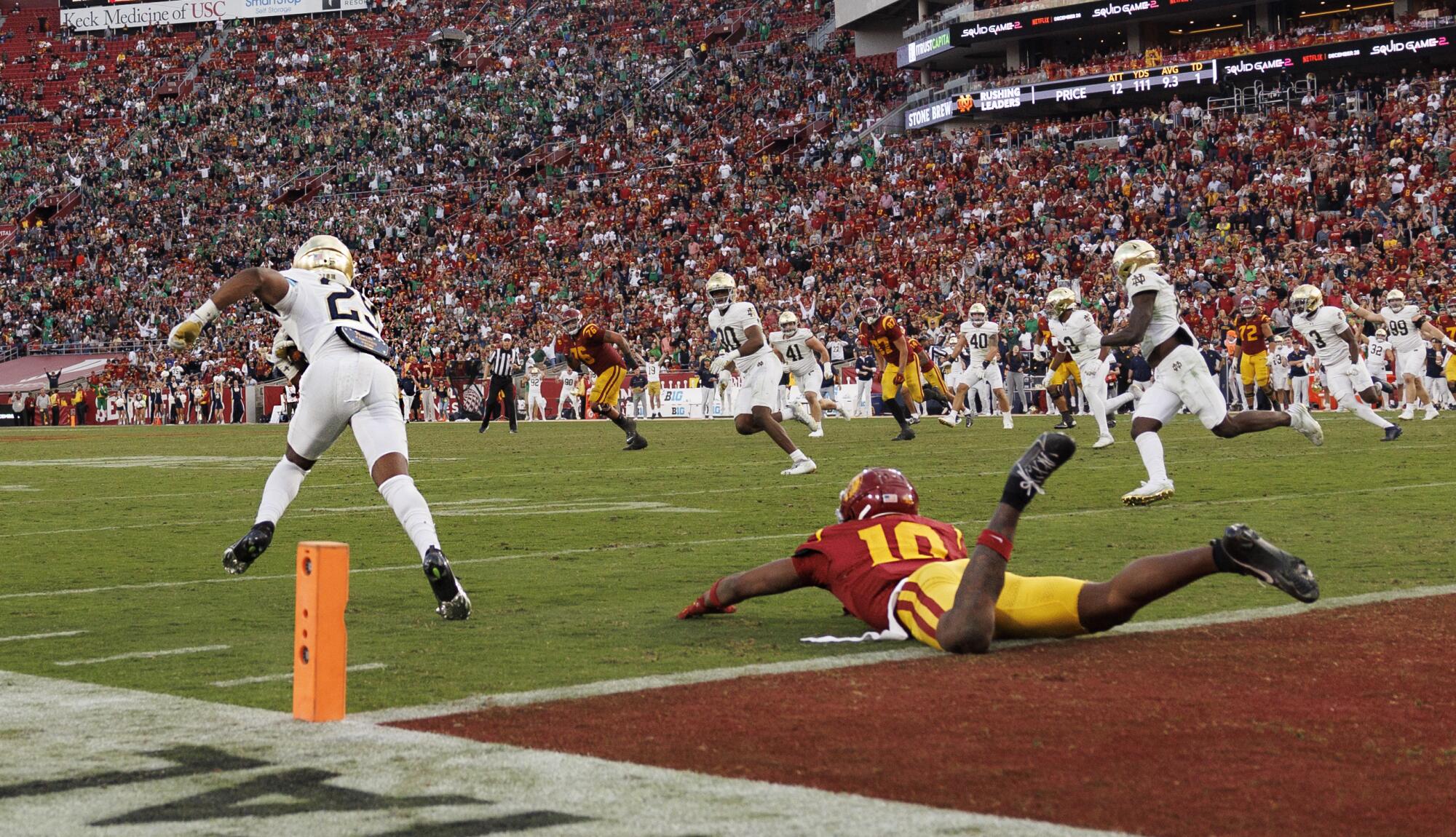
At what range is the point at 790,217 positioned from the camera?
141 ft

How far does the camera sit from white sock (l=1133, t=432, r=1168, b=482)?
11.8 metres

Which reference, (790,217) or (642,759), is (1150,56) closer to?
(790,217)

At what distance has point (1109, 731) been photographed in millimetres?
4449

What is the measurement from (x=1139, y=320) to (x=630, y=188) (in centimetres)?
3633

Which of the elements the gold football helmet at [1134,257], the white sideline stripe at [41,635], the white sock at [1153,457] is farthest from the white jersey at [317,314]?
the gold football helmet at [1134,257]

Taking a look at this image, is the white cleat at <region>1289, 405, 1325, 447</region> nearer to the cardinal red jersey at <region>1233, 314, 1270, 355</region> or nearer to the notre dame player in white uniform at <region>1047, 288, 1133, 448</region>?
the notre dame player in white uniform at <region>1047, 288, 1133, 448</region>

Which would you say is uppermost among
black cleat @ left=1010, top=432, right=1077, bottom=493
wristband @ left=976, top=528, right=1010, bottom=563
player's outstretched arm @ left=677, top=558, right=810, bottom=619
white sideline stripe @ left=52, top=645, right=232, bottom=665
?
black cleat @ left=1010, top=432, right=1077, bottom=493

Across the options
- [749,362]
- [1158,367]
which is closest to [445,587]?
[1158,367]

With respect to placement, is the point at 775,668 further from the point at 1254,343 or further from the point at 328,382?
the point at 1254,343

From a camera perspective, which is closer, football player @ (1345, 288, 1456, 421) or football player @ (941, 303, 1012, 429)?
football player @ (1345, 288, 1456, 421)

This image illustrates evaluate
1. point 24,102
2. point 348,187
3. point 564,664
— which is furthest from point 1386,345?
point 24,102

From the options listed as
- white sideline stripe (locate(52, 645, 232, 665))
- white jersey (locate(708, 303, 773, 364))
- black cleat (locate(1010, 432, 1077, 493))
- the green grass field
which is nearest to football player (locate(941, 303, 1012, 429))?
the green grass field

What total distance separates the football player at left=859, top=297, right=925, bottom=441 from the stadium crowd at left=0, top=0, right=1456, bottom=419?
949 cm

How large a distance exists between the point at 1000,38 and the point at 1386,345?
68.9 feet
